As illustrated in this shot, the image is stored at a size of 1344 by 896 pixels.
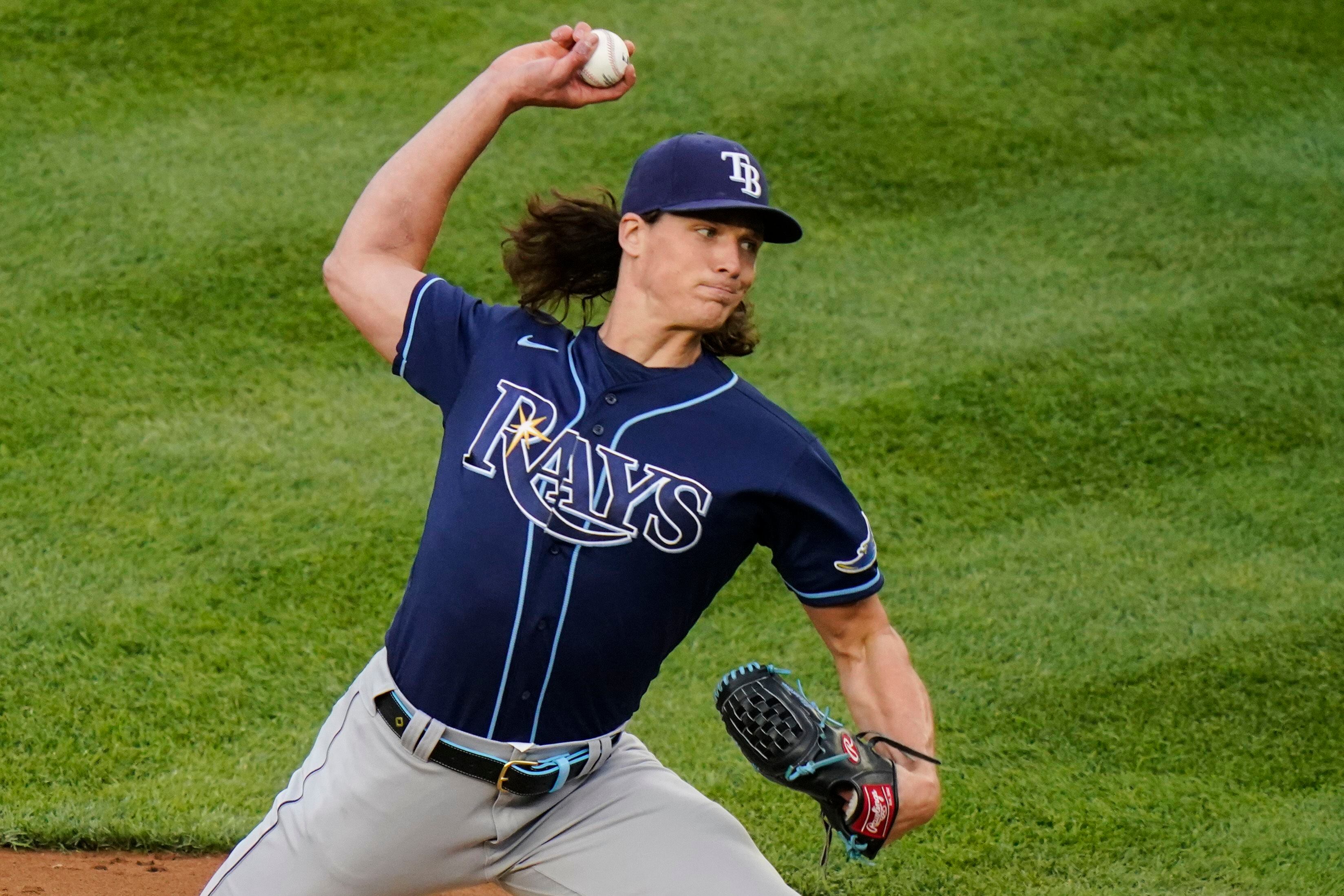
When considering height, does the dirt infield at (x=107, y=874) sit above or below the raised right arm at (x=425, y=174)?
below

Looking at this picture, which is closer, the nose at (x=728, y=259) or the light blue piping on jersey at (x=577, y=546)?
the light blue piping on jersey at (x=577, y=546)

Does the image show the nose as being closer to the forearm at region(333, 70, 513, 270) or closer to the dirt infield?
the forearm at region(333, 70, 513, 270)

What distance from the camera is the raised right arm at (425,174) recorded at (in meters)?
3.29

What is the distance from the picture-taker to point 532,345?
125 inches

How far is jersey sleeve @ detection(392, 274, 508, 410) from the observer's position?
10.5 ft

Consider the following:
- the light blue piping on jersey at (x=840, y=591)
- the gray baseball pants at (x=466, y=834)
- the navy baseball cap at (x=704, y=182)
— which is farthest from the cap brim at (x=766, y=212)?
the gray baseball pants at (x=466, y=834)

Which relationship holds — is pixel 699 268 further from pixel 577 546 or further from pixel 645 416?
pixel 577 546

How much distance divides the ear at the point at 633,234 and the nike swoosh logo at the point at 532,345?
0.91ft

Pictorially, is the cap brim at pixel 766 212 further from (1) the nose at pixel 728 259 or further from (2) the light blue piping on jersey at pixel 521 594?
(2) the light blue piping on jersey at pixel 521 594

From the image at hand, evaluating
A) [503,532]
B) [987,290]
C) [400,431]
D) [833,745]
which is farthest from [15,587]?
[987,290]

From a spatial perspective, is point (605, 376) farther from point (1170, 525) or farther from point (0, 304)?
point (0, 304)

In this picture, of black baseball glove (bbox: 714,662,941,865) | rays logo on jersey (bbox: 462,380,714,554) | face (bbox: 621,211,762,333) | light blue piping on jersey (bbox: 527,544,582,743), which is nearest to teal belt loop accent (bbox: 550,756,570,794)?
light blue piping on jersey (bbox: 527,544,582,743)

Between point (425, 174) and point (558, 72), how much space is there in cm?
37

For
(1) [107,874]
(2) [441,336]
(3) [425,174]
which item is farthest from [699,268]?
(1) [107,874]
